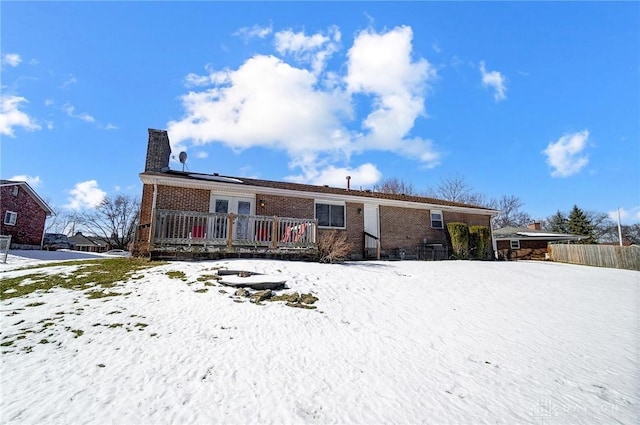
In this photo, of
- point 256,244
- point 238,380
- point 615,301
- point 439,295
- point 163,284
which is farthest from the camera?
point 256,244

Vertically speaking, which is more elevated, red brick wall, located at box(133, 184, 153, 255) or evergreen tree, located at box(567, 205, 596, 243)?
evergreen tree, located at box(567, 205, 596, 243)

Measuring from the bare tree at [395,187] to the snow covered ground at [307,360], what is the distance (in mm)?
30116

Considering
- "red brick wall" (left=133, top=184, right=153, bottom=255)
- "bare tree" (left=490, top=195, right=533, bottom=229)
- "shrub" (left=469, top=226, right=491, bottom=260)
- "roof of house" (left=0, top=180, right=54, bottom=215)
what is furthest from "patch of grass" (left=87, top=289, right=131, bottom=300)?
"bare tree" (left=490, top=195, right=533, bottom=229)

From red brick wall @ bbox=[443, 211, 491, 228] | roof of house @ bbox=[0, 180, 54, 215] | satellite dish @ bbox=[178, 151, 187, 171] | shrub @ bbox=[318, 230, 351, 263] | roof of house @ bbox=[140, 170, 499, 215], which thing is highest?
satellite dish @ bbox=[178, 151, 187, 171]

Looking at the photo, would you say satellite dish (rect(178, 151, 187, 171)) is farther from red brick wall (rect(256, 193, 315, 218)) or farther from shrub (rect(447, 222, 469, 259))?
shrub (rect(447, 222, 469, 259))

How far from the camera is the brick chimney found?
42.1ft

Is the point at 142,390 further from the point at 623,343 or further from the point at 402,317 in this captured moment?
the point at 623,343

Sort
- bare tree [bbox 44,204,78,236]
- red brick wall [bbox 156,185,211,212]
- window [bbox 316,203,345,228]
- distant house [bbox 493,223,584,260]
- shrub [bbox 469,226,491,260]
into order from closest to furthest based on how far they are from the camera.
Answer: red brick wall [bbox 156,185,211,212] → window [bbox 316,203,345,228] → shrub [bbox 469,226,491,260] → distant house [bbox 493,223,584,260] → bare tree [bbox 44,204,78,236]

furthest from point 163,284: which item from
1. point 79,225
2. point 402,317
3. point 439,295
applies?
point 79,225

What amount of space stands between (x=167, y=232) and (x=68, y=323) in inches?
238

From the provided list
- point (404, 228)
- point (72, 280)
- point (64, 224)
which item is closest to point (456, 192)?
point (404, 228)

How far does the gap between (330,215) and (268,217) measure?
4906mm

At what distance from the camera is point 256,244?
32.5ft

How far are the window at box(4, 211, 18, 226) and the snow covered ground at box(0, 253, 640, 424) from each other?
21932 millimetres
